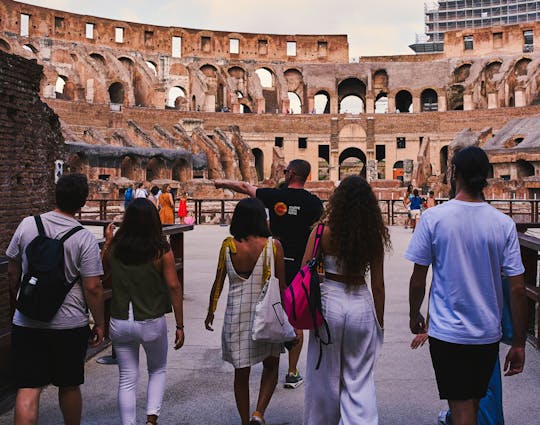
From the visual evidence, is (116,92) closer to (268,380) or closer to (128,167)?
(128,167)

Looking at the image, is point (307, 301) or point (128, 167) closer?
point (307, 301)

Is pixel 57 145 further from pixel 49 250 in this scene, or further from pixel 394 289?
pixel 49 250

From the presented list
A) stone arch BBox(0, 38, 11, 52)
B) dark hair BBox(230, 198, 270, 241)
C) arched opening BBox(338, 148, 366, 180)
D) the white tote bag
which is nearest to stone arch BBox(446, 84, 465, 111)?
arched opening BBox(338, 148, 366, 180)

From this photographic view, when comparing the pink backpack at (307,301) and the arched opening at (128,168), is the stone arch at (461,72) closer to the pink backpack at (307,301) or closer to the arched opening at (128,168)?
the arched opening at (128,168)

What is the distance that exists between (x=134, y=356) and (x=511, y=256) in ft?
7.78

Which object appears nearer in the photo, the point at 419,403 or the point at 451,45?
the point at 419,403

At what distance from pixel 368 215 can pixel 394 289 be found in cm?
604

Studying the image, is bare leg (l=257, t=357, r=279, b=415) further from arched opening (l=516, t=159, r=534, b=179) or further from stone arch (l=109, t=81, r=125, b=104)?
stone arch (l=109, t=81, r=125, b=104)

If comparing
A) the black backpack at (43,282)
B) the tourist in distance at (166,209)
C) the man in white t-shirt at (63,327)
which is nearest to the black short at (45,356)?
the man in white t-shirt at (63,327)

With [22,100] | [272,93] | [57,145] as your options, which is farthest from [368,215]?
[272,93]

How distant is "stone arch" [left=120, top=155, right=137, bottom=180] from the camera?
3287 cm

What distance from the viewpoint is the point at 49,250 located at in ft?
11.4

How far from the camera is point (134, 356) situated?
3.96 metres

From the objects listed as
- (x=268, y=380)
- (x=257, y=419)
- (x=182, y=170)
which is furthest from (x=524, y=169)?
(x=257, y=419)
